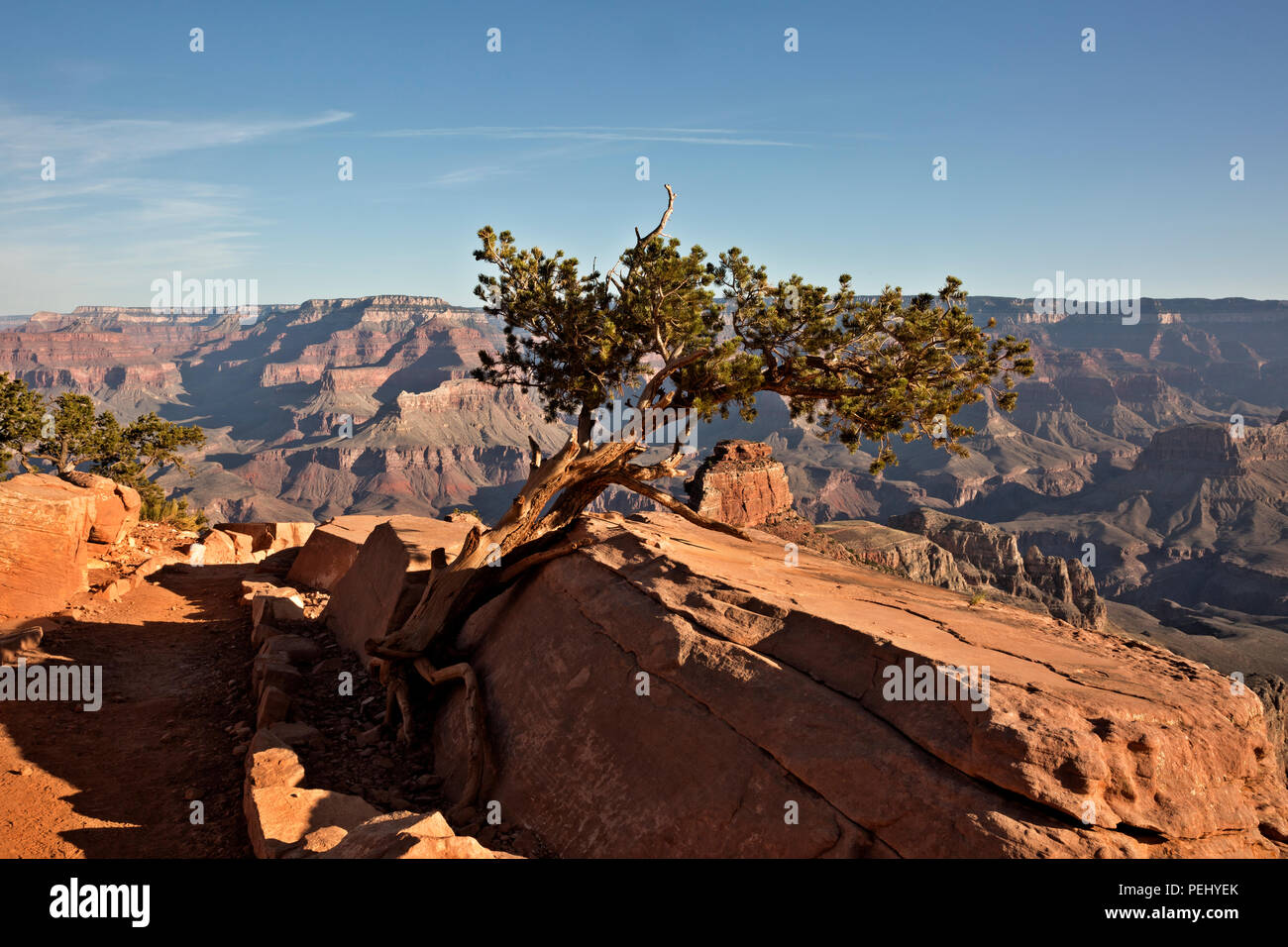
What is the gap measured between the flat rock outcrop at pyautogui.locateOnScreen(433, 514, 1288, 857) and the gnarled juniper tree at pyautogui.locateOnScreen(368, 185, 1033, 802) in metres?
1.47

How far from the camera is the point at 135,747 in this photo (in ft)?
36.9

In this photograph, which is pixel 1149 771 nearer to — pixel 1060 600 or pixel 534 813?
pixel 534 813

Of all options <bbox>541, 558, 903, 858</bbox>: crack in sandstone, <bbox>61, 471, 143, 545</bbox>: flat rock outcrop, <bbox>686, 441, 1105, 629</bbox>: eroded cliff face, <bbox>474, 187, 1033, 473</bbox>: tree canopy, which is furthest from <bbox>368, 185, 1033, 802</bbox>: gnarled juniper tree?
<bbox>686, 441, 1105, 629</bbox>: eroded cliff face

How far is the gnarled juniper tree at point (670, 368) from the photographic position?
10.7 metres

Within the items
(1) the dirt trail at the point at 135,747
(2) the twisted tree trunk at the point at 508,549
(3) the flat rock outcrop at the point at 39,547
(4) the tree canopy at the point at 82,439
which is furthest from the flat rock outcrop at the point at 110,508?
(2) the twisted tree trunk at the point at 508,549

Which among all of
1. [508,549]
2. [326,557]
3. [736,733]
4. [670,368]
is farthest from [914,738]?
[326,557]

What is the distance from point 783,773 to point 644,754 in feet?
6.01

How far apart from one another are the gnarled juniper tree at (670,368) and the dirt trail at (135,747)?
288 cm

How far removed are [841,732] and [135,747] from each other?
433 inches

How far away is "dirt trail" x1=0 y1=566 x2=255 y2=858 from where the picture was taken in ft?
29.2

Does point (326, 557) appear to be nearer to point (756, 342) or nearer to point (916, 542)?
point (756, 342)

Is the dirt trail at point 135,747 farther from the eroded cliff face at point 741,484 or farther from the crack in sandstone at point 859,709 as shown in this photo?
the eroded cliff face at point 741,484

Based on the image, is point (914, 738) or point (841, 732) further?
point (841, 732)

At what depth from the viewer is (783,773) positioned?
7.53 metres
